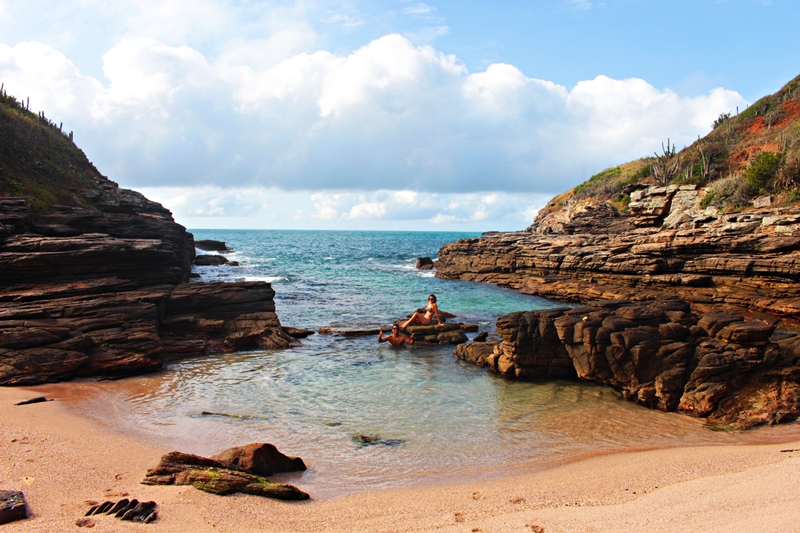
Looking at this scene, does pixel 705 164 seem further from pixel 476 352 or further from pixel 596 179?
pixel 476 352

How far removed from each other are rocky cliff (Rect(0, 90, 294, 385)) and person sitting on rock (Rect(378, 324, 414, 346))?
3.12 meters

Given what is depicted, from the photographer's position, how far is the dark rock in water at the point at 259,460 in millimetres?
6609

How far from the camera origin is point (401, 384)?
38.5ft

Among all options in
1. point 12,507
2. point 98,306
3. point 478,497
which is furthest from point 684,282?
point 12,507

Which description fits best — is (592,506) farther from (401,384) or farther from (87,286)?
(87,286)

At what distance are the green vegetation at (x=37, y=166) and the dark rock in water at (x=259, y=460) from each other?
15.6m

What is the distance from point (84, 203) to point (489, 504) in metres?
24.9

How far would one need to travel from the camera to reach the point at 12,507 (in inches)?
194

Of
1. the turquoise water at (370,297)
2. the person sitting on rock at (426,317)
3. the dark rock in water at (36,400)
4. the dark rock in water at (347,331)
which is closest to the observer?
the dark rock in water at (36,400)

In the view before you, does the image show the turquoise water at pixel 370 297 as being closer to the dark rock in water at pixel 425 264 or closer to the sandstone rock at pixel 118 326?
the sandstone rock at pixel 118 326

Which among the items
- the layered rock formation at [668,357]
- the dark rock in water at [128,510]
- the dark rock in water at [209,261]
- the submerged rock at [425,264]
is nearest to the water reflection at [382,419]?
the layered rock formation at [668,357]

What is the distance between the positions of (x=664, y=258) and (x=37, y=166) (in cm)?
3057

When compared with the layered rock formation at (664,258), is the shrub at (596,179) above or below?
above

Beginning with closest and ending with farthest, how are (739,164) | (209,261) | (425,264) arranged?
(739,164)
(425,264)
(209,261)
